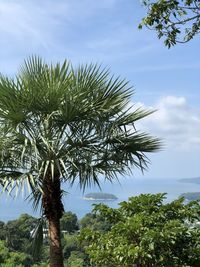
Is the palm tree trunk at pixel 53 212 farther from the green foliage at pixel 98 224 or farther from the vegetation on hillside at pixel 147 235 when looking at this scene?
the green foliage at pixel 98 224

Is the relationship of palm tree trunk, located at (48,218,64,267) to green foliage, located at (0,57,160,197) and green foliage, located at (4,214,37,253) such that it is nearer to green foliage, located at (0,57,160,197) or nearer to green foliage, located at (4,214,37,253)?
green foliage, located at (0,57,160,197)

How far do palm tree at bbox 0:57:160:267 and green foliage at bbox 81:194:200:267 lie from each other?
2.47ft

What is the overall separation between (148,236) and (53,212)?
1516 mm

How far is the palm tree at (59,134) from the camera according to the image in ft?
22.0

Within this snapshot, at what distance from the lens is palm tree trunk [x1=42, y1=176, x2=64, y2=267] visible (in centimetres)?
685

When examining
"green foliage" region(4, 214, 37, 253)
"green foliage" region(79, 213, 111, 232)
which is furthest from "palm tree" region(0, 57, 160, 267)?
"green foliage" region(4, 214, 37, 253)

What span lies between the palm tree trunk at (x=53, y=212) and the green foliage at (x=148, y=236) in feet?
2.79

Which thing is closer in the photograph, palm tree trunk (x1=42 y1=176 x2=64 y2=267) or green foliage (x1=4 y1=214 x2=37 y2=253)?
palm tree trunk (x1=42 y1=176 x2=64 y2=267)

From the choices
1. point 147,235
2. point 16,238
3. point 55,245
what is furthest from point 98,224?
point 147,235

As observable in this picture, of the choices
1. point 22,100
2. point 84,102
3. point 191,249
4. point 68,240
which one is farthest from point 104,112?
point 68,240

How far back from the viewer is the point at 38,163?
654cm

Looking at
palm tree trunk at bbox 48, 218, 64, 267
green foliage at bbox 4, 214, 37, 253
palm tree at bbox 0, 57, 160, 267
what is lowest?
green foliage at bbox 4, 214, 37, 253

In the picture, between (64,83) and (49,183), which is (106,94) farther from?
(49,183)

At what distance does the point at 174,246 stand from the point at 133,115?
2294 millimetres
